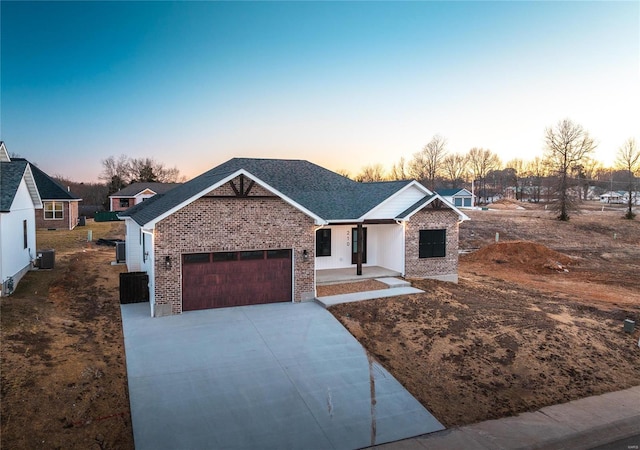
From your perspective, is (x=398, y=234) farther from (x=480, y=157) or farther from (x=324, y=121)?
(x=480, y=157)

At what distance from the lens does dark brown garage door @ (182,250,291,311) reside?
14258 mm

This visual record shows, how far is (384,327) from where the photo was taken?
525 inches

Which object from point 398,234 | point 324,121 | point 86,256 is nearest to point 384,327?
point 398,234

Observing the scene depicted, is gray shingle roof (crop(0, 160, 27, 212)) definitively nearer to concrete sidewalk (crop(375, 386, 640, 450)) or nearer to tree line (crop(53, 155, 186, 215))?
concrete sidewalk (crop(375, 386, 640, 450))

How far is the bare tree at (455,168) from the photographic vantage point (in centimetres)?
10161

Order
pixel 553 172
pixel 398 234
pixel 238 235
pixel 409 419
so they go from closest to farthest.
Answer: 1. pixel 409 419
2. pixel 238 235
3. pixel 398 234
4. pixel 553 172

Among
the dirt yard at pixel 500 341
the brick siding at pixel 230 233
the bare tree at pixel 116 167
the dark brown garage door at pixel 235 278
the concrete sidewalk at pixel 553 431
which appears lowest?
the concrete sidewalk at pixel 553 431

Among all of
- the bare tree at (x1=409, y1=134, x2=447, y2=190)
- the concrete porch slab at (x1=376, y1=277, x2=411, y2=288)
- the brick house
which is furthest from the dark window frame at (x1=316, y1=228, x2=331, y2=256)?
the bare tree at (x1=409, y1=134, x2=447, y2=190)

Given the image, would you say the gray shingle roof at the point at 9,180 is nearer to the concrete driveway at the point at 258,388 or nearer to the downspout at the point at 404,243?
the concrete driveway at the point at 258,388

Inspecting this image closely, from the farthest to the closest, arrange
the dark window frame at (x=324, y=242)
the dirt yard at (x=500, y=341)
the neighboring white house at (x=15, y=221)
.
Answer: the dark window frame at (x=324, y=242), the neighboring white house at (x=15, y=221), the dirt yard at (x=500, y=341)

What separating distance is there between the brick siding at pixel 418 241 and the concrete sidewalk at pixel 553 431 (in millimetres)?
10487

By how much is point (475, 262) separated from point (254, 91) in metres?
20.0

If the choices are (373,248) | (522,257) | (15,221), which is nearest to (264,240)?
(373,248)

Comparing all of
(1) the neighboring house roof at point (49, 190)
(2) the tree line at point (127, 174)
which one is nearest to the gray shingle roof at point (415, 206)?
(1) the neighboring house roof at point (49, 190)
